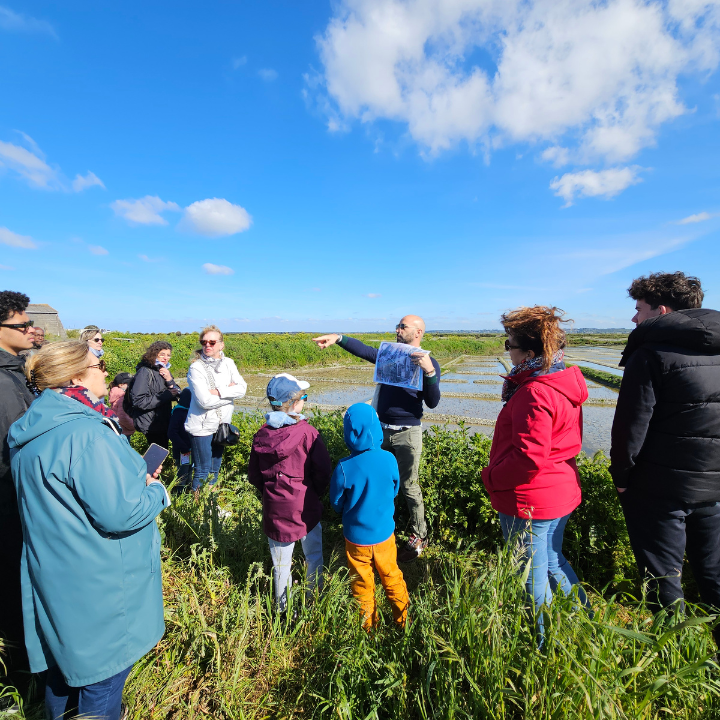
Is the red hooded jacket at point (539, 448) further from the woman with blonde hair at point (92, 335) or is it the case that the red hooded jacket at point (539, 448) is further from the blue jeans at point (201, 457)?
the woman with blonde hair at point (92, 335)

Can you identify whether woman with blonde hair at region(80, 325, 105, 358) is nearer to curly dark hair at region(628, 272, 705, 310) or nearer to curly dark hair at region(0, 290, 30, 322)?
curly dark hair at region(0, 290, 30, 322)

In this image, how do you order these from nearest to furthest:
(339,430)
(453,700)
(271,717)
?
(453,700) < (271,717) < (339,430)

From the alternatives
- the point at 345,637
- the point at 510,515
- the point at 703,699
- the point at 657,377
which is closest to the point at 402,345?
the point at 510,515

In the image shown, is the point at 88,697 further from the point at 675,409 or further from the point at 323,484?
the point at 675,409

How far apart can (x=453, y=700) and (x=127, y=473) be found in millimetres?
1541

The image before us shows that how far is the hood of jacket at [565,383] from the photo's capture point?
2.03 metres

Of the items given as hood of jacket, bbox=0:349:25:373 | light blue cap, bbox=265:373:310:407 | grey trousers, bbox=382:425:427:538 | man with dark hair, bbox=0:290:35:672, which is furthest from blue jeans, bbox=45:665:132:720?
grey trousers, bbox=382:425:427:538

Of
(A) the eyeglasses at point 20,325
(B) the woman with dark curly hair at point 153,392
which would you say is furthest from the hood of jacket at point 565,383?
(B) the woman with dark curly hair at point 153,392

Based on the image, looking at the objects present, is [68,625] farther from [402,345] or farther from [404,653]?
[402,345]

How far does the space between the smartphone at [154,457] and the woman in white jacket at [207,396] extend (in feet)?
6.05

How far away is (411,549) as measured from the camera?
3398 millimetres

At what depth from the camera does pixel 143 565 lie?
1634 millimetres

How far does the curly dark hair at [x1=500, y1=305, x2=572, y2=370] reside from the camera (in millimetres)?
2055

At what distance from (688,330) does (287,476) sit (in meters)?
2.42
